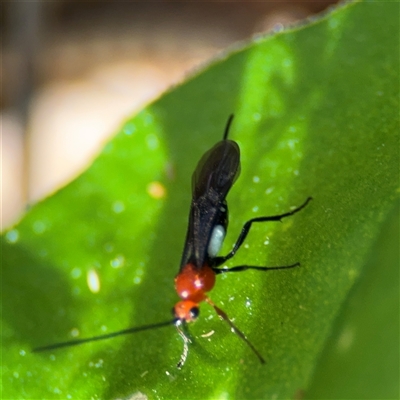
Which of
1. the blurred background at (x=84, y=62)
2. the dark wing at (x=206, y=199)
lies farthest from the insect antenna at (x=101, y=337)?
the blurred background at (x=84, y=62)

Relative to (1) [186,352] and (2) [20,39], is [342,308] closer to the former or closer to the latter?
(1) [186,352]

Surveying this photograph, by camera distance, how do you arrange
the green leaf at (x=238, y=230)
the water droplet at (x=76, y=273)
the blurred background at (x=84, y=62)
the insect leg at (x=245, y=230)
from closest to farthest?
the green leaf at (x=238, y=230) < the insect leg at (x=245, y=230) < the water droplet at (x=76, y=273) < the blurred background at (x=84, y=62)

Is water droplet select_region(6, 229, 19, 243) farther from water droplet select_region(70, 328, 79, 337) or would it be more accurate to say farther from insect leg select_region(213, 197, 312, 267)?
insect leg select_region(213, 197, 312, 267)

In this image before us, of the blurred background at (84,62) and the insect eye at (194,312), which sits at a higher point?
the blurred background at (84,62)

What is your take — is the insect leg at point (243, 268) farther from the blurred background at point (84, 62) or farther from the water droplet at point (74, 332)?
the blurred background at point (84, 62)

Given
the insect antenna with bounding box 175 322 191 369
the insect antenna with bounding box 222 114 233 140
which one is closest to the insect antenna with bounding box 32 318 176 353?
the insect antenna with bounding box 175 322 191 369

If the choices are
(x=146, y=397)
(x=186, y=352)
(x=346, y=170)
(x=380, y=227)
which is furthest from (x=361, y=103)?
(x=146, y=397)
